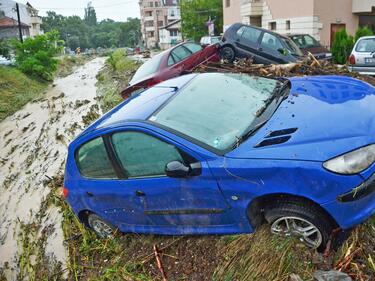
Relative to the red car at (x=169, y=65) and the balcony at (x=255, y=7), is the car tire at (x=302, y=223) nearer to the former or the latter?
the red car at (x=169, y=65)

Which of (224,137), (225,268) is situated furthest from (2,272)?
(224,137)

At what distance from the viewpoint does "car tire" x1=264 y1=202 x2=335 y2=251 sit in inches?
128

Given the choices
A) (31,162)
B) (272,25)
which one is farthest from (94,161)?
(272,25)

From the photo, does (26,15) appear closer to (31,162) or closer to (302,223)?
(31,162)

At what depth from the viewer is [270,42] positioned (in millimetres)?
10961

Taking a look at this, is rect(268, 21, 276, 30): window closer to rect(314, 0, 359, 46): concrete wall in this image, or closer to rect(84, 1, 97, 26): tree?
rect(314, 0, 359, 46): concrete wall

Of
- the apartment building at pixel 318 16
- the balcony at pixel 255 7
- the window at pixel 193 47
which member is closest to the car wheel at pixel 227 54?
the window at pixel 193 47

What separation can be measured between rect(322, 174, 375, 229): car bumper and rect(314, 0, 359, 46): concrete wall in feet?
68.7

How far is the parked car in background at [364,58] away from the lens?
9.79 m

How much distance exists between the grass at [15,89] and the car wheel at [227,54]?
30.8 ft

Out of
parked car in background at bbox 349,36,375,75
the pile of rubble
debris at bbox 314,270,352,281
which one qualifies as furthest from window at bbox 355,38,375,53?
debris at bbox 314,270,352,281

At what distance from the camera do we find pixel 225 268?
3.59m

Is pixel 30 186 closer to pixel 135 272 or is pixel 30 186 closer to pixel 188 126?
pixel 135 272

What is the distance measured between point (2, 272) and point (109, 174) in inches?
108
